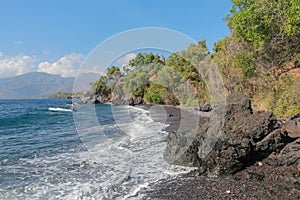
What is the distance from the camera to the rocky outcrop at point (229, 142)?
8.62m

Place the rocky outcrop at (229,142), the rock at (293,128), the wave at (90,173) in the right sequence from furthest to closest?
1. the rock at (293,128)
2. the rocky outcrop at (229,142)
3. the wave at (90,173)

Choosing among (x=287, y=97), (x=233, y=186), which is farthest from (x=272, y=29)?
(x=233, y=186)

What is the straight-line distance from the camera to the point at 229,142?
9305 millimetres

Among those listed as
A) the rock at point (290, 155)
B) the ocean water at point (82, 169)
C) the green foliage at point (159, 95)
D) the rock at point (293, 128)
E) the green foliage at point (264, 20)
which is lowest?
the ocean water at point (82, 169)

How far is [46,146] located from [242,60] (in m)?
15.3

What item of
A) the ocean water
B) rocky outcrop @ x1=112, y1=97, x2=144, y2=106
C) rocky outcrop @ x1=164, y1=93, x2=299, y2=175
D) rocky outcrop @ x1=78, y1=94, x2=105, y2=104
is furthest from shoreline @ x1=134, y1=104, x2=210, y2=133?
rocky outcrop @ x1=78, y1=94, x2=105, y2=104

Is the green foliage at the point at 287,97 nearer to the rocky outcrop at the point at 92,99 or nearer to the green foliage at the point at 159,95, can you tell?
the green foliage at the point at 159,95

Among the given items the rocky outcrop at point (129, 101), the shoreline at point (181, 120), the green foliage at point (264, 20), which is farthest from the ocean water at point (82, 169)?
the rocky outcrop at point (129, 101)

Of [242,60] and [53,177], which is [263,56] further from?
[53,177]

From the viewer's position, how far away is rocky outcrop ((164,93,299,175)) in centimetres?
862

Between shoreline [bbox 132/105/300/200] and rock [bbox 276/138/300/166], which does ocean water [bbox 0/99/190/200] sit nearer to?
shoreline [bbox 132/105/300/200]

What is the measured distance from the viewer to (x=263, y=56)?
45.9ft

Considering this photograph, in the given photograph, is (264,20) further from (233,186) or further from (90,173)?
(90,173)

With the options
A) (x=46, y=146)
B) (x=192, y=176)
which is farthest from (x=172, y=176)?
(x=46, y=146)
